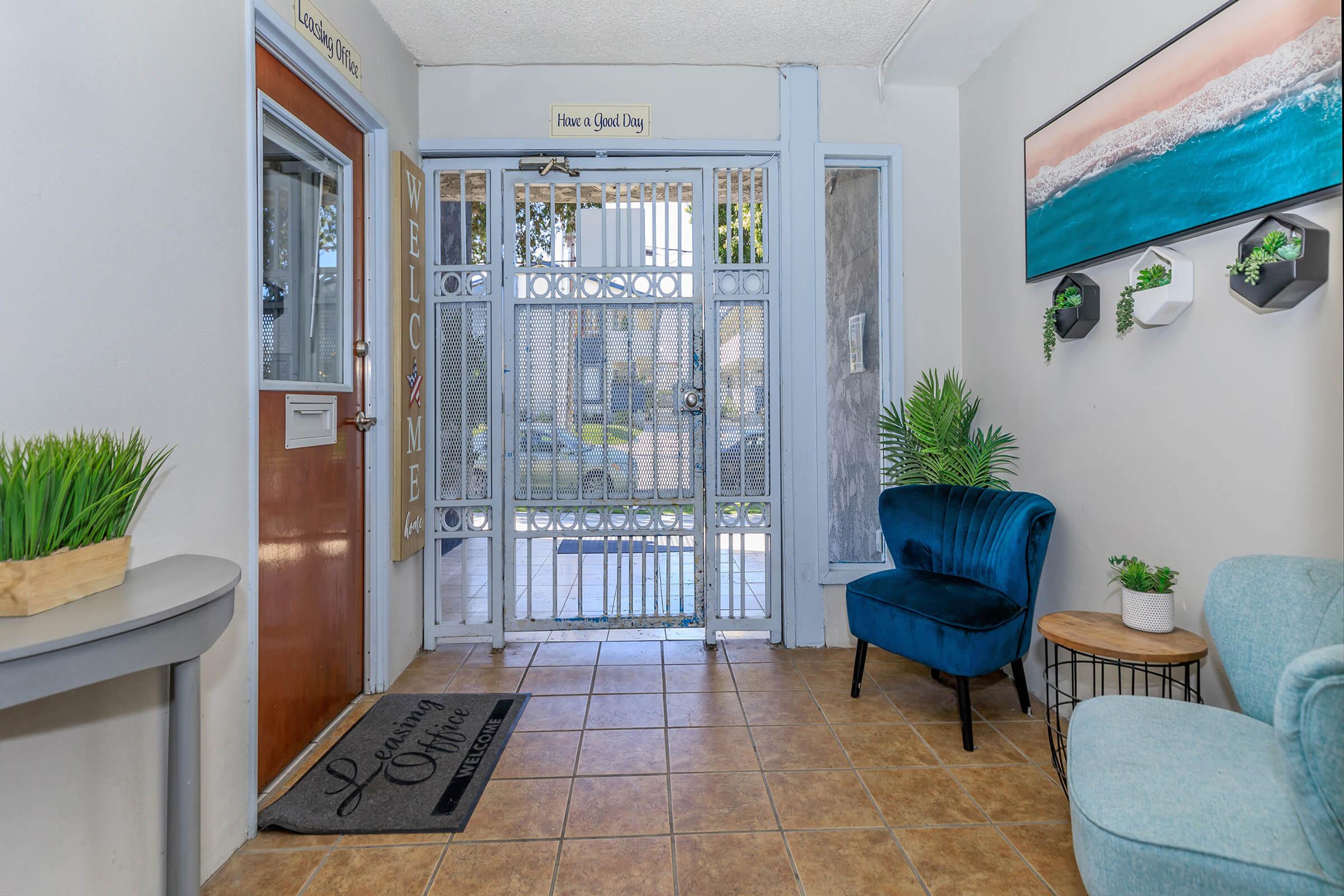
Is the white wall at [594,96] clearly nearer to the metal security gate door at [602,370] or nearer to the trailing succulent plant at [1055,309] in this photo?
the metal security gate door at [602,370]

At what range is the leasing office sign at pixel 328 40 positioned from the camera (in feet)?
7.13

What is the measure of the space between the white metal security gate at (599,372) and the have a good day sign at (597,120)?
0.16 meters

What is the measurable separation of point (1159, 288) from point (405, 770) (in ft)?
9.28

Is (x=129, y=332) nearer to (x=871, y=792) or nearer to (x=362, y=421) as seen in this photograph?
(x=362, y=421)

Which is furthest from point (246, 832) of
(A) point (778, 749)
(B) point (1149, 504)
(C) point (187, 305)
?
(B) point (1149, 504)

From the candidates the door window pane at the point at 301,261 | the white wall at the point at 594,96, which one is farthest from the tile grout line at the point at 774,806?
the white wall at the point at 594,96

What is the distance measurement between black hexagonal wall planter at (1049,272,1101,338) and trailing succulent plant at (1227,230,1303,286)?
586 mm

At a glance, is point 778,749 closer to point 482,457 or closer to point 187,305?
point 482,457

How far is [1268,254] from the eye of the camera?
1.65m

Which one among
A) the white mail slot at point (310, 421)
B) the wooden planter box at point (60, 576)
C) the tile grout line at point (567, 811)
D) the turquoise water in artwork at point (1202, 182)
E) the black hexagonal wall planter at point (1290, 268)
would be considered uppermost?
the turquoise water in artwork at point (1202, 182)

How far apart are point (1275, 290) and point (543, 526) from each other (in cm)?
288

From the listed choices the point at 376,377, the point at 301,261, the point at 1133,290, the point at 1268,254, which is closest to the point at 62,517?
the point at 301,261

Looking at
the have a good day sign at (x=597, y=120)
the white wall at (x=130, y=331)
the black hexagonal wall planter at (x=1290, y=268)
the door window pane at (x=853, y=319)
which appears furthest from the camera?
the door window pane at (x=853, y=319)

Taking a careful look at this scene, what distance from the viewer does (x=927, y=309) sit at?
3.32 meters
